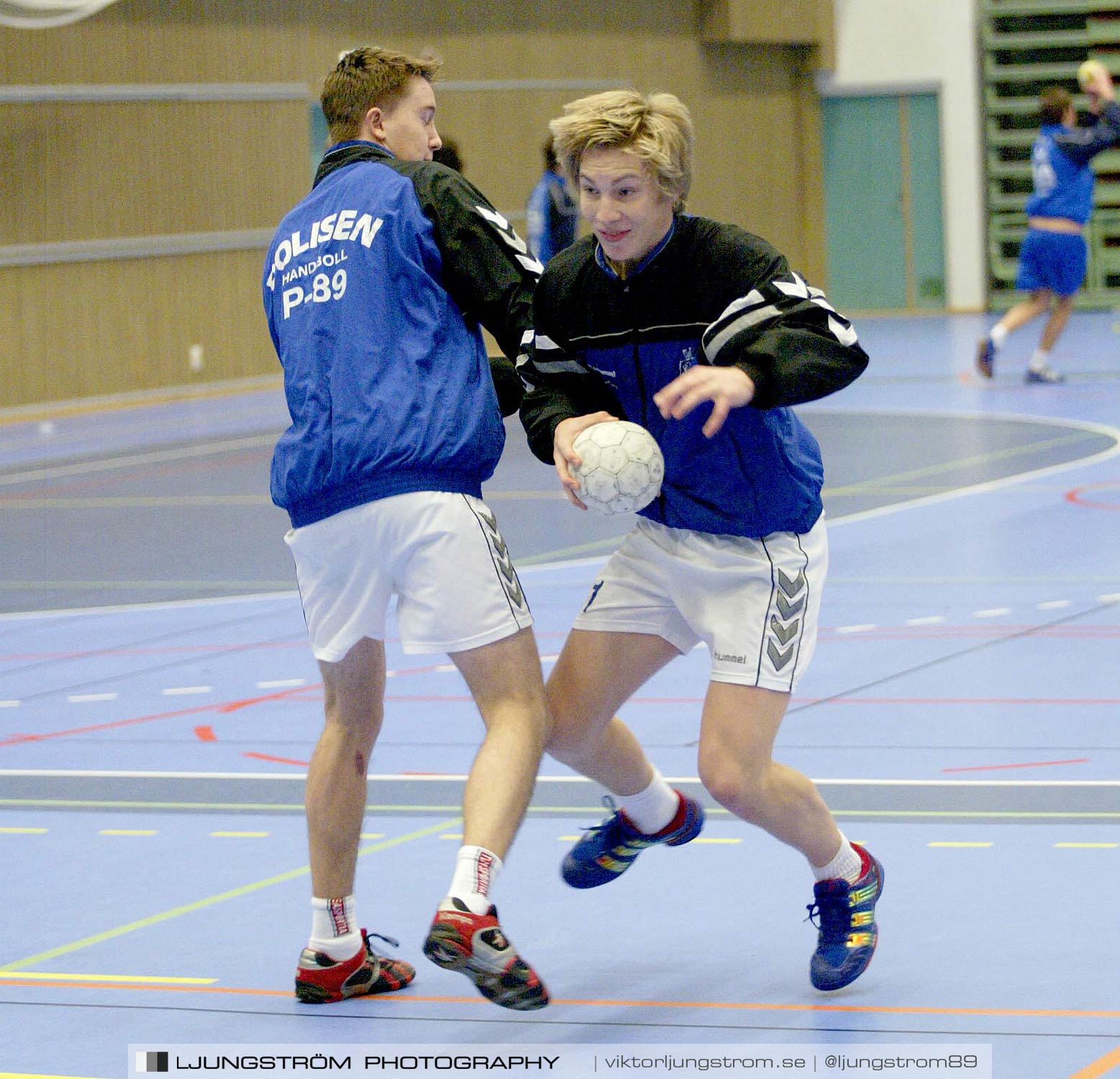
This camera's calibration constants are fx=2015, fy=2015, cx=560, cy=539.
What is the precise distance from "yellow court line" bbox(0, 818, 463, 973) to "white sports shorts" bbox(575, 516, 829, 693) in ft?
3.89

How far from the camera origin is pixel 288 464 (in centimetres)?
381

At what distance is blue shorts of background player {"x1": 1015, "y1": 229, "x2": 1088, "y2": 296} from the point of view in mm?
16141

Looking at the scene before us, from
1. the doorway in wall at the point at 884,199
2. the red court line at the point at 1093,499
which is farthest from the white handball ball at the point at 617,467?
the doorway in wall at the point at 884,199

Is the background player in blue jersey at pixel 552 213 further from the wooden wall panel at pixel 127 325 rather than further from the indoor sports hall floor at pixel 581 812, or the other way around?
the wooden wall panel at pixel 127 325

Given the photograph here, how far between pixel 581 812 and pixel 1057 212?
12134mm

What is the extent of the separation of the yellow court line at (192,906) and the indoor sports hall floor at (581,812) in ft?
0.04

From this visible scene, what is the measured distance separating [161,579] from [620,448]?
→ 6203 millimetres

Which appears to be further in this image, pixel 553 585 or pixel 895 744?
pixel 553 585

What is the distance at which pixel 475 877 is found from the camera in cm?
347

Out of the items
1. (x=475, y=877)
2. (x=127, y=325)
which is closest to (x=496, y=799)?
(x=475, y=877)

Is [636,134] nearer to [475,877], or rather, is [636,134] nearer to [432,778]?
[475,877]

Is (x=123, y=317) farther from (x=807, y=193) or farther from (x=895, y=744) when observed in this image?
(x=895, y=744)

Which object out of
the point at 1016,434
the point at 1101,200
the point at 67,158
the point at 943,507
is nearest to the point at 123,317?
the point at 67,158

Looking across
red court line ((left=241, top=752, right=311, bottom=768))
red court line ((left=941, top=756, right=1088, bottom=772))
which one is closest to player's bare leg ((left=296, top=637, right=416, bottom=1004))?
red court line ((left=241, top=752, right=311, bottom=768))
